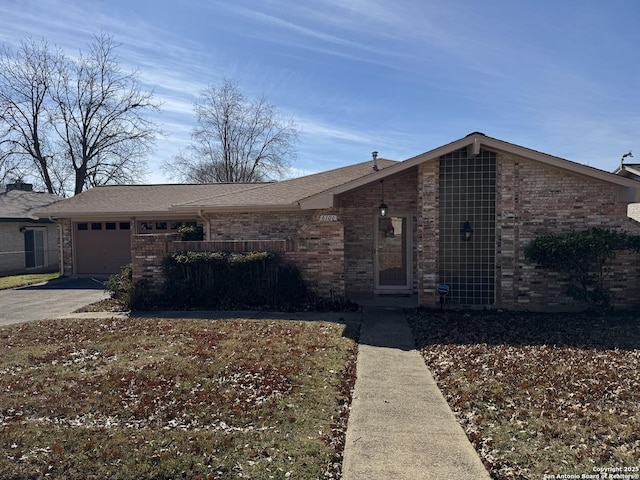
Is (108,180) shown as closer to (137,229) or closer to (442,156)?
(137,229)

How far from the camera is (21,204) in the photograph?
2236 cm

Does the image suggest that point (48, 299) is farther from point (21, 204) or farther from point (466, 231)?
point (21, 204)

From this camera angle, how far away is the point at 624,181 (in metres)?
9.05

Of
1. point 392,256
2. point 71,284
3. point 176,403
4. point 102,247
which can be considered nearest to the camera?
point 176,403

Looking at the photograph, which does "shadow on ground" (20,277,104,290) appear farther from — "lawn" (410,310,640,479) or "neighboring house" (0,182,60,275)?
"lawn" (410,310,640,479)

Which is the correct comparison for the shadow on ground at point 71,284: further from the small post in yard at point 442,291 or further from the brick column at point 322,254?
the small post in yard at point 442,291

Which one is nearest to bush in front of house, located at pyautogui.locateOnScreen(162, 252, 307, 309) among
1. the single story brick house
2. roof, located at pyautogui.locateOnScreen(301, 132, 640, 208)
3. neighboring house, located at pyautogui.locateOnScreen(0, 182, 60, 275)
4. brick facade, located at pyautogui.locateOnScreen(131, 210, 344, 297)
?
brick facade, located at pyautogui.locateOnScreen(131, 210, 344, 297)

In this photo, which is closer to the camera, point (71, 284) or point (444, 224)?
point (444, 224)

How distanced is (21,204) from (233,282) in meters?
17.7

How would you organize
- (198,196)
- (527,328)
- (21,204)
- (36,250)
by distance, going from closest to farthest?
(527,328)
(198,196)
(36,250)
(21,204)

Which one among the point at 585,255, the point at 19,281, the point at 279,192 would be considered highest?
the point at 279,192

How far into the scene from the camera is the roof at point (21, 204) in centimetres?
2007

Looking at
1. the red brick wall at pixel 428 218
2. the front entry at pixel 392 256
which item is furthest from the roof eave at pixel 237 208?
the red brick wall at pixel 428 218

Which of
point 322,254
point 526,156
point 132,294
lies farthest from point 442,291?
point 132,294
